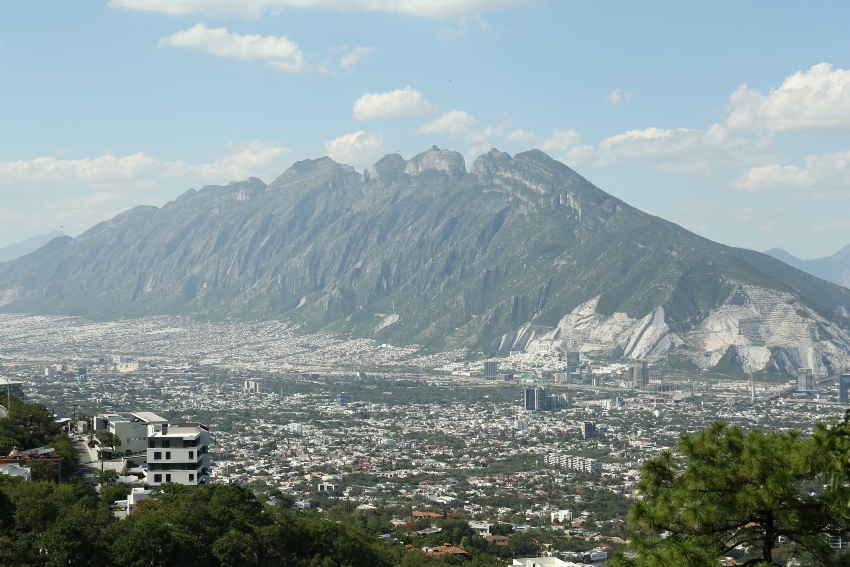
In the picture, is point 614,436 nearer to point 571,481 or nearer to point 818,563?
point 571,481

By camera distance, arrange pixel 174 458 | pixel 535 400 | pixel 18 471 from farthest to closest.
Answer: pixel 535 400
pixel 174 458
pixel 18 471

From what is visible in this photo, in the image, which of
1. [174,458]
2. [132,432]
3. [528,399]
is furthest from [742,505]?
[528,399]

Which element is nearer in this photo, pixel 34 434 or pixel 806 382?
pixel 34 434

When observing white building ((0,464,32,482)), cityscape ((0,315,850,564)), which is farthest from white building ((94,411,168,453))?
white building ((0,464,32,482))

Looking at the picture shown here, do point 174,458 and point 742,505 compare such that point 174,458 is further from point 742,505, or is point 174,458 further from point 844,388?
point 844,388

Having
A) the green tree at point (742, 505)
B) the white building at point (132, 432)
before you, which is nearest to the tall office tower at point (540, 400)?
the white building at point (132, 432)

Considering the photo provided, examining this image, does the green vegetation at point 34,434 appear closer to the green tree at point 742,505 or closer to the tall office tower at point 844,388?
the green tree at point 742,505

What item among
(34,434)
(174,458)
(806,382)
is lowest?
(806,382)

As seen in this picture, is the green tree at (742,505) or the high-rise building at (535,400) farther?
the high-rise building at (535,400)
